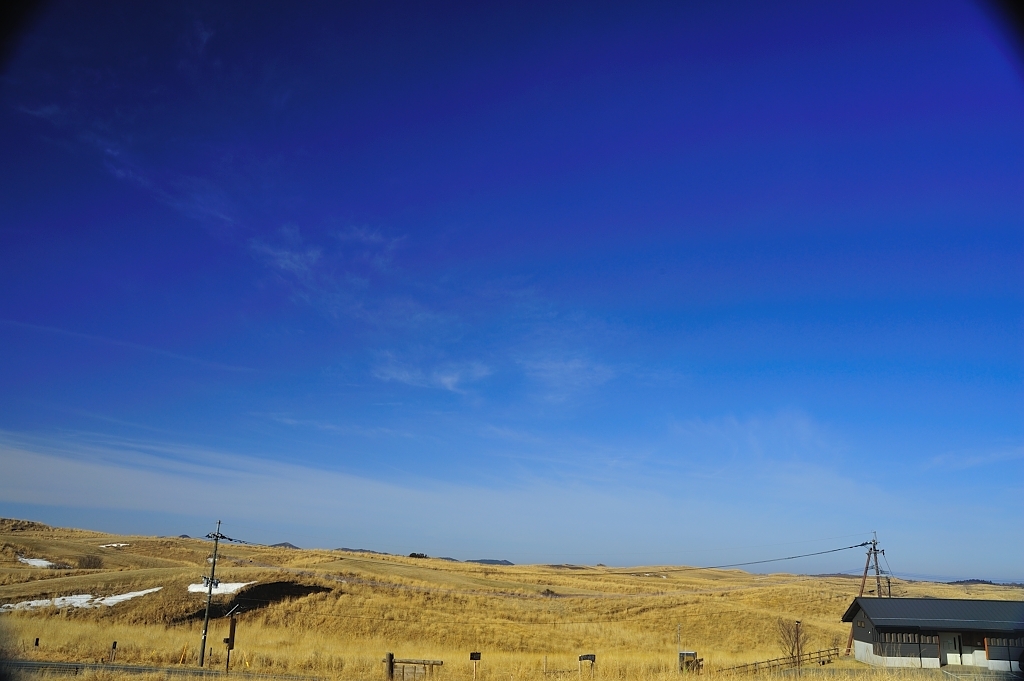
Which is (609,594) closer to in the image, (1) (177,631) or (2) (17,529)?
(1) (177,631)

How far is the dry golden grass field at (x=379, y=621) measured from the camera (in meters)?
37.0

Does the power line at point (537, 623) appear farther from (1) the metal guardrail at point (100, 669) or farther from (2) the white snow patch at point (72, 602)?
(1) the metal guardrail at point (100, 669)

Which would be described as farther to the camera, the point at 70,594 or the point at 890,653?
the point at 70,594

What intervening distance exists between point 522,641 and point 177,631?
23.6 meters

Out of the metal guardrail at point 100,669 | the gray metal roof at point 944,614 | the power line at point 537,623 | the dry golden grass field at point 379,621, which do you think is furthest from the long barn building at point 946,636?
the metal guardrail at point 100,669

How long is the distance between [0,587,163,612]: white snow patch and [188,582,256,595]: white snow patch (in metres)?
3.70

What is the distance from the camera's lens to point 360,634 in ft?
160

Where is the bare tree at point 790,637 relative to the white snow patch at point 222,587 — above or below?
below

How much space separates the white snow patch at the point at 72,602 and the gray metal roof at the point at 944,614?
53.4m

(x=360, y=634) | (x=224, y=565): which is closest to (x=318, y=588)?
(x=360, y=634)

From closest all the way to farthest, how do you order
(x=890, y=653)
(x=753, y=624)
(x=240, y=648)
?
Answer: (x=240, y=648)
(x=890, y=653)
(x=753, y=624)

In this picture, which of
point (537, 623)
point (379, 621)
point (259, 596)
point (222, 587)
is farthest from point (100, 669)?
point (537, 623)

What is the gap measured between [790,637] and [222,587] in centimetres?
4567

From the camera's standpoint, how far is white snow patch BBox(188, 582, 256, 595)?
5434 centimetres
